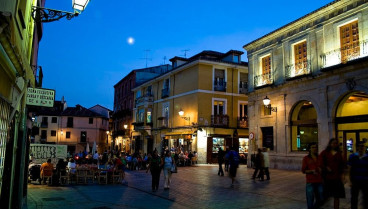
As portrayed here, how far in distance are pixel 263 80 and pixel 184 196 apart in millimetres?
13262

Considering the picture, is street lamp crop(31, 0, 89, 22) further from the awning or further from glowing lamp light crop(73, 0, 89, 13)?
the awning

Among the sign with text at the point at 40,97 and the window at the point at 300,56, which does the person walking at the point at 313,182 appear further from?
the window at the point at 300,56

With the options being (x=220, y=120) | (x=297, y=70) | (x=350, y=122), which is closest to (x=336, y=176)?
(x=350, y=122)

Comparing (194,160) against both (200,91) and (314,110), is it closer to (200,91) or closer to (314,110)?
(200,91)

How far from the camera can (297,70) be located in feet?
62.4

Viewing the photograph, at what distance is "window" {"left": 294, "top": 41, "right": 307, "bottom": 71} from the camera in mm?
18766

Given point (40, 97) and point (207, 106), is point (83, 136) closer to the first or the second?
point (207, 106)

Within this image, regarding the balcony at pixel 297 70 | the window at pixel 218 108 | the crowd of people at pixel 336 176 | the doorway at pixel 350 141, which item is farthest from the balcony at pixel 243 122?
the crowd of people at pixel 336 176

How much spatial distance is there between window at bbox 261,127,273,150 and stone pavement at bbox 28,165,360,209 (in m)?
6.92

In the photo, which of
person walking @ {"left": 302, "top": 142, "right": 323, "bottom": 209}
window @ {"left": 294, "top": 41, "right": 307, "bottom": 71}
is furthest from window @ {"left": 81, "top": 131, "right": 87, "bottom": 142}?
person walking @ {"left": 302, "top": 142, "right": 323, "bottom": 209}

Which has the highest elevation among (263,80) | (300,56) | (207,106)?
(300,56)

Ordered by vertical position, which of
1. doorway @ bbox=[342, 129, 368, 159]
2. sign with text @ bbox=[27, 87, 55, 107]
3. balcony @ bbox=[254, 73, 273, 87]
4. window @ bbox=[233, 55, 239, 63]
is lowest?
doorway @ bbox=[342, 129, 368, 159]

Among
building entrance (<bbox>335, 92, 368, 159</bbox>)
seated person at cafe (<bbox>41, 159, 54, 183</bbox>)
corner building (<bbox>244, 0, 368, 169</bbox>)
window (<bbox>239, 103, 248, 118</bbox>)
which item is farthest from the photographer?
window (<bbox>239, 103, 248, 118</bbox>)

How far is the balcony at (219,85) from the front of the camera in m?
29.3
